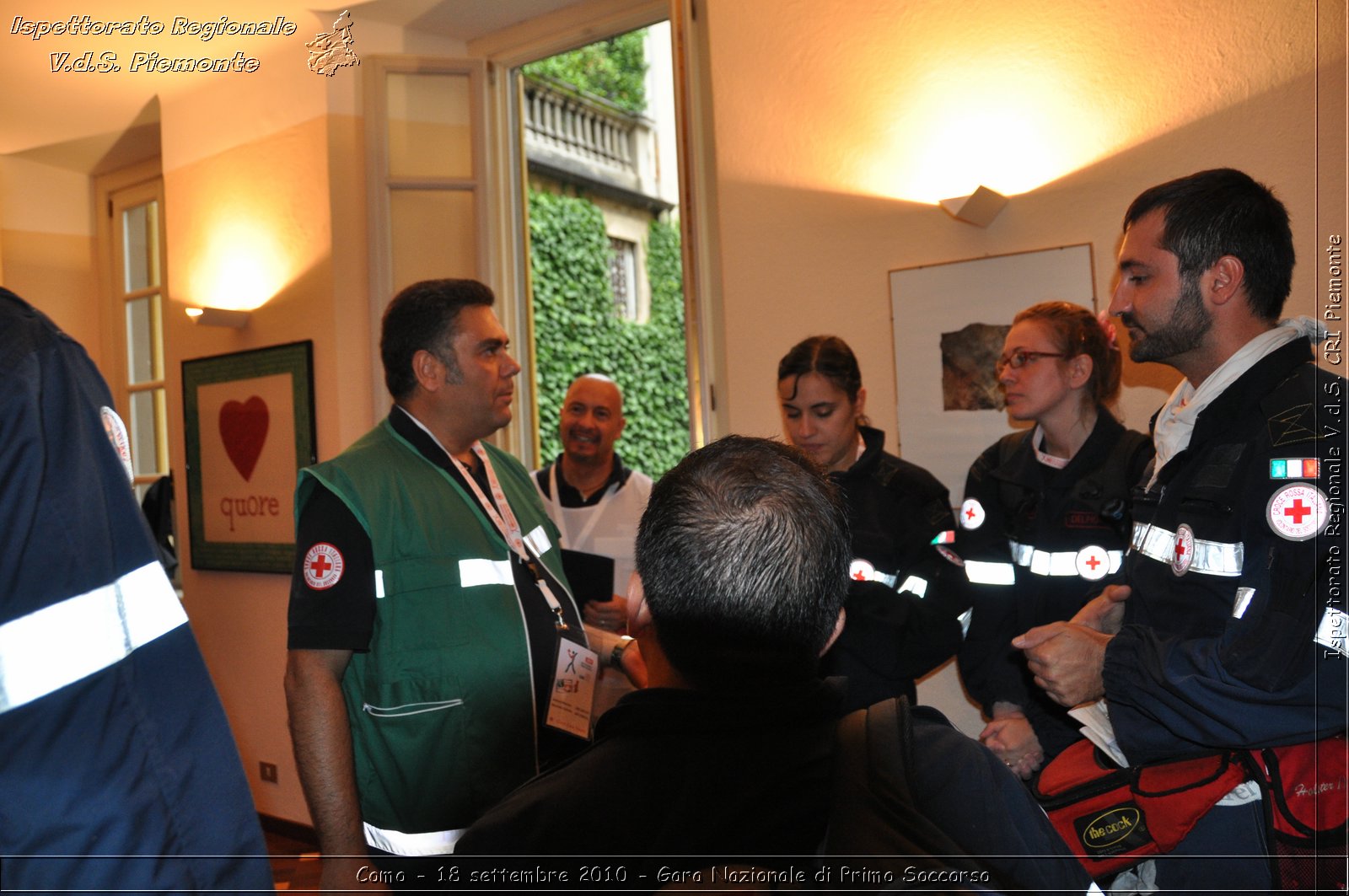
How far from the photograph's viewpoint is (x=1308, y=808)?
4.34 ft

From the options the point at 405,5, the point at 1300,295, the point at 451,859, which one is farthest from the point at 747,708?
the point at 405,5

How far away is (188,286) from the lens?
16.0ft

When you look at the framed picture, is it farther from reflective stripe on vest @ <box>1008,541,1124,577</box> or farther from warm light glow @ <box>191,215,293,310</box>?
reflective stripe on vest @ <box>1008,541,1124,577</box>

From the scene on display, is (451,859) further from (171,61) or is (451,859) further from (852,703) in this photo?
(171,61)

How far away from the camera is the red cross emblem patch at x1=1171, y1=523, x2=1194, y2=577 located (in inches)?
58.6

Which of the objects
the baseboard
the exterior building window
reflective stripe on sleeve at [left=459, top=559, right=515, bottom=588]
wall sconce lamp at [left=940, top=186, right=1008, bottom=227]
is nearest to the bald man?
wall sconce lamp at [left=940, top=186, right=1008, bottom=227]

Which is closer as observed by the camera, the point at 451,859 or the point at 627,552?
the point at 451,859

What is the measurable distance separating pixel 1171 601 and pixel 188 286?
496 centimetres

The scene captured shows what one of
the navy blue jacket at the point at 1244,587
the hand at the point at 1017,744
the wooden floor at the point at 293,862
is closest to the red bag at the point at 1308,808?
the navy blue jacket at the point at 1244,587

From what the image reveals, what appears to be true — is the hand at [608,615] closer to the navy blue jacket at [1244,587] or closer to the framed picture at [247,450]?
the navy blue jacket at [1244,587]

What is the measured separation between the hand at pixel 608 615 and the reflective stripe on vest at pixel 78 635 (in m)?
1.82

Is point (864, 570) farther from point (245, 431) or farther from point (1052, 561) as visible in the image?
point (245, 431)

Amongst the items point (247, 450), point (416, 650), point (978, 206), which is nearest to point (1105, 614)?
point (416, 650)

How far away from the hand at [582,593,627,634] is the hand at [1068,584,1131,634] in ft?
4.34
